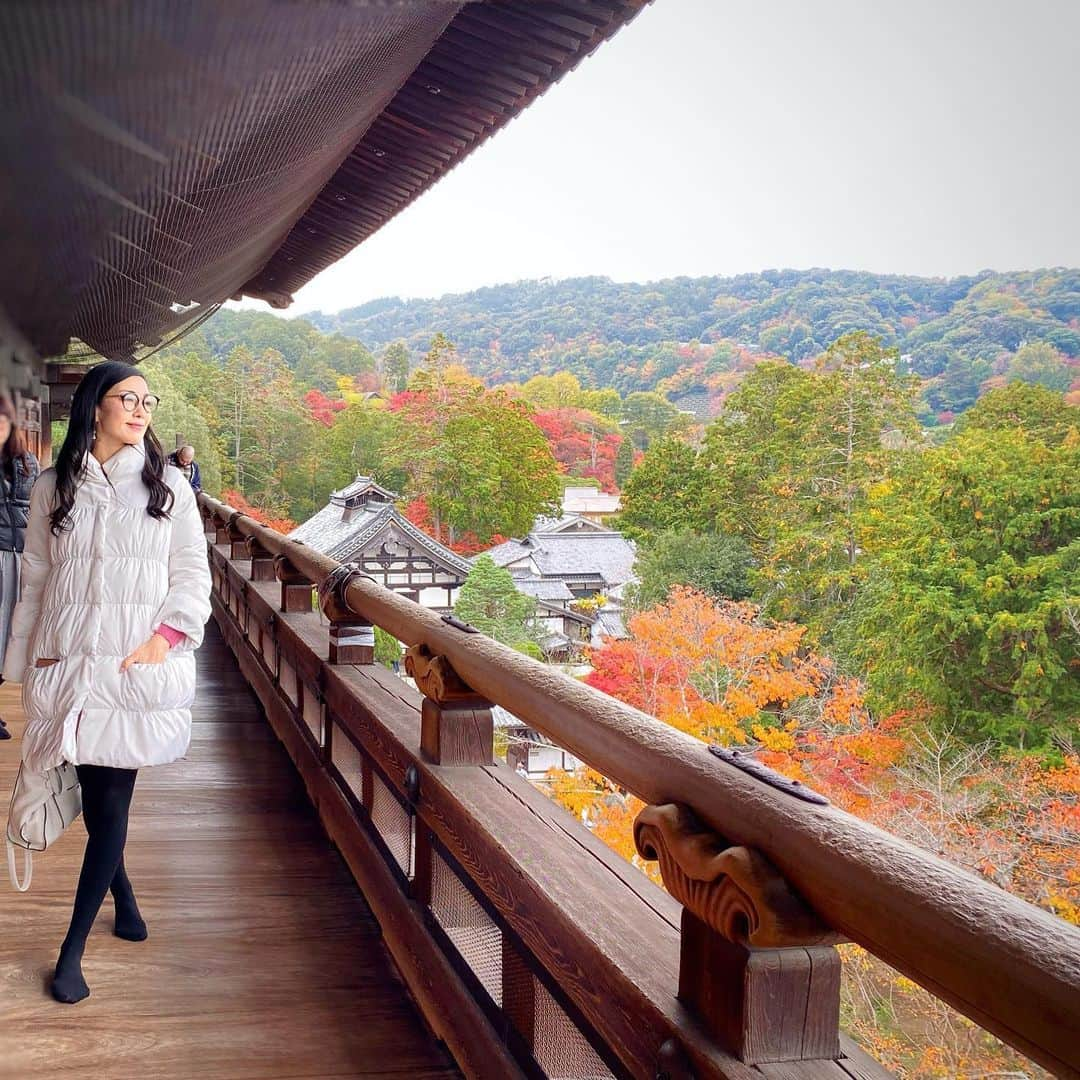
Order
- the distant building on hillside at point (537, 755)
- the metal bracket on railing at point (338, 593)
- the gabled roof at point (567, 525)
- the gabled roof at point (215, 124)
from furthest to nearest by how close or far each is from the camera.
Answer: the gabled roof at point (567, 525) → the distant building on hillside at point (537, 755) → the metal bracket on railing at point (338, 593) → the gabled roof at point (215, 124)

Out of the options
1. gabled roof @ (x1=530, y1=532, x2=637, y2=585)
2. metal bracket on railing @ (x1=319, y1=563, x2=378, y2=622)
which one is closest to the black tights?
metal bracket on railing @ (x1=319, y1=563, x2=378, y2=622)

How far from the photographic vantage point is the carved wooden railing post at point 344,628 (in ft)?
7.98

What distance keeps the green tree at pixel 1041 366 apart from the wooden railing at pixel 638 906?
26.3 metres

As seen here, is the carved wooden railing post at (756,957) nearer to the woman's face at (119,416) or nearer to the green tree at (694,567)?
the woman's face at (119,416)

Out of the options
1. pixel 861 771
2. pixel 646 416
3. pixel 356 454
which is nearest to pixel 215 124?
pixel 861 771

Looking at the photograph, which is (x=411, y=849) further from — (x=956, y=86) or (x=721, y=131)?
(x=721, y=131)

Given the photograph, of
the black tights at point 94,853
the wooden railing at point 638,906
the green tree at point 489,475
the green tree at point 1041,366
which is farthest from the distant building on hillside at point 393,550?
the green tree at point 1041,366

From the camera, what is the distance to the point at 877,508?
1828 centimetres

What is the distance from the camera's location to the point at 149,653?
1639mm

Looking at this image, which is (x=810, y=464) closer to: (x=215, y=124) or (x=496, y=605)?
(x=496, y=605)

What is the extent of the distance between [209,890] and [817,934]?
1744mm

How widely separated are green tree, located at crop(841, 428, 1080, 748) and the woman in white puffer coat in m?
13.0

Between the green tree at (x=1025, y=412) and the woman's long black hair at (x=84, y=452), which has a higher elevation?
the green tree at (x=1025, y=412)

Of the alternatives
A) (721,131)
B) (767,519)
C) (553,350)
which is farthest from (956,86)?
(767,519)
